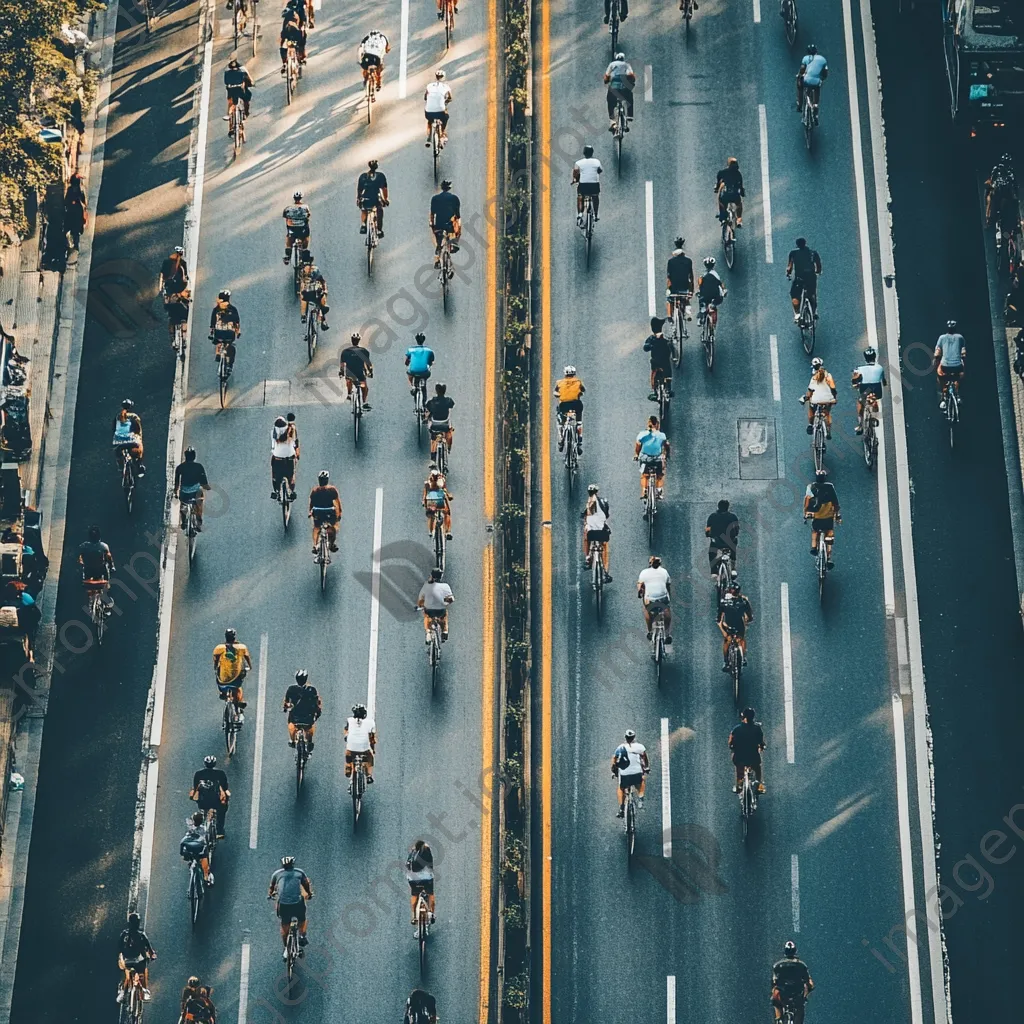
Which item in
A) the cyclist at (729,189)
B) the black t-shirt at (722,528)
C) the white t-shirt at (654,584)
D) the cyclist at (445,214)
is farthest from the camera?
the cyclist at (729,189)

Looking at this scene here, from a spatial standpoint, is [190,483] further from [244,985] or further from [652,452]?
[244,985]

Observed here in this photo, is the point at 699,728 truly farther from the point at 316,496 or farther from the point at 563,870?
the point at 316,496

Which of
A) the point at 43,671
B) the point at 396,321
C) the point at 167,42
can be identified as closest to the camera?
the point at 43,671

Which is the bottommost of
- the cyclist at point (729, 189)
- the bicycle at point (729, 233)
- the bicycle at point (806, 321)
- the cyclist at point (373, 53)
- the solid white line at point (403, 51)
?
the bicycle at point (806, 321)

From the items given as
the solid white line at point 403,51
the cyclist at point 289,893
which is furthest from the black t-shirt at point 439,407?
the solid white line at point 403,51

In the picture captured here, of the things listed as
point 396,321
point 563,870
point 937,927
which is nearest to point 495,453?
point 396,321

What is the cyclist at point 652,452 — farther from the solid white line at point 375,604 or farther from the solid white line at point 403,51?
the solid white line at point 403,51
